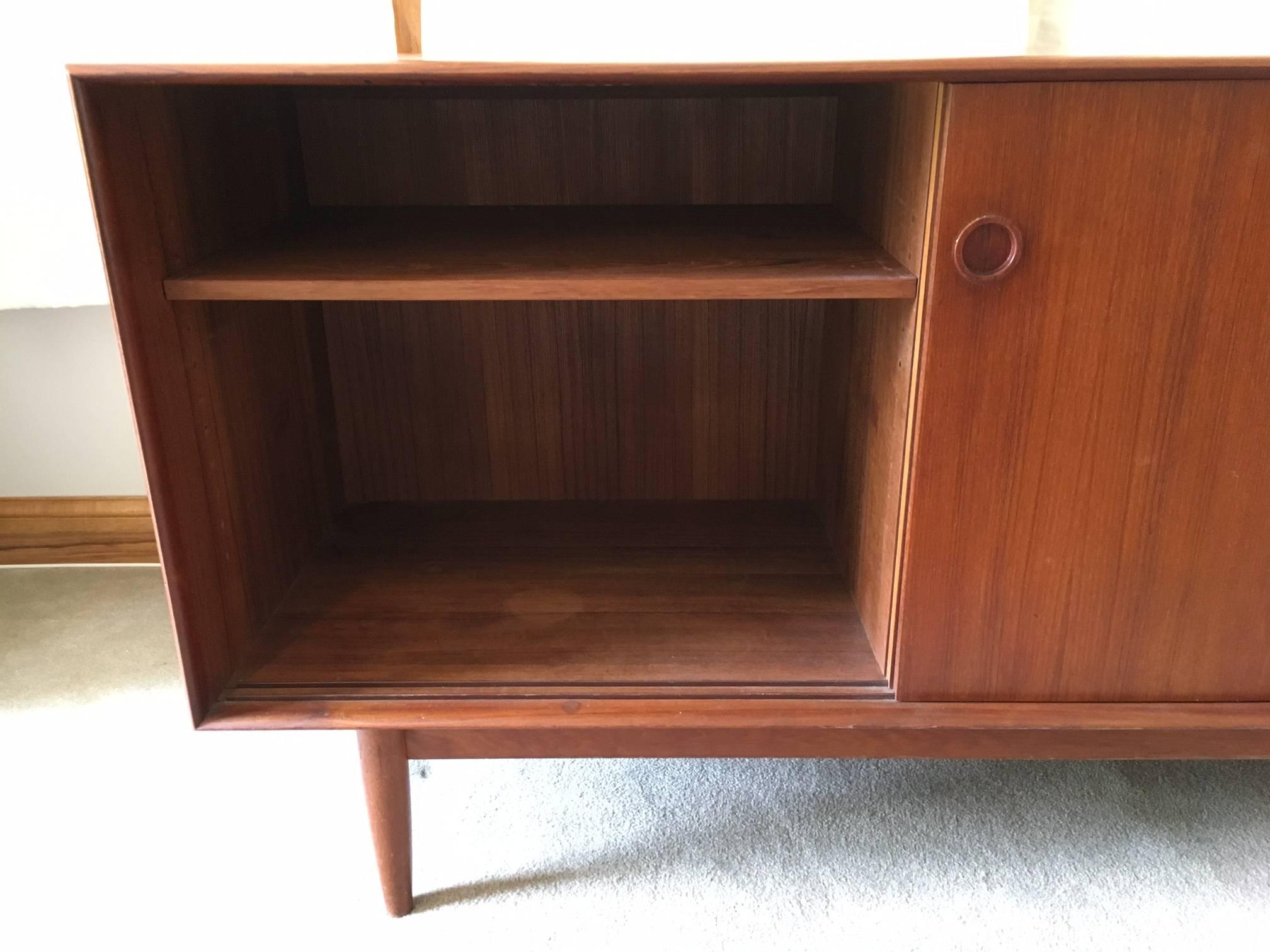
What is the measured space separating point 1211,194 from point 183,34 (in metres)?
0.90

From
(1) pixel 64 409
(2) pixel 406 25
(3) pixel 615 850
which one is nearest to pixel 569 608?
(3) pixel 615 850

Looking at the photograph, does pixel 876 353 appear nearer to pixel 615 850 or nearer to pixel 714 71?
pixel 714 71

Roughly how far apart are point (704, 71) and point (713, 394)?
47 cm

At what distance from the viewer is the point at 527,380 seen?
0.98 m

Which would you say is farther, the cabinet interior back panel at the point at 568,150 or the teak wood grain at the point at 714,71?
the cabinet interior back panel at the point at 568,150

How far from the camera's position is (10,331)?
45.2 inches

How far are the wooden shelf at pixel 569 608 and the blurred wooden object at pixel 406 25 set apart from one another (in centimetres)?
44

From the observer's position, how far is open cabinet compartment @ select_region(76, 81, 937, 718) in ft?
2.06

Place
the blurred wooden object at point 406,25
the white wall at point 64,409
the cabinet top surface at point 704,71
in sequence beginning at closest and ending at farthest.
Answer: the cabinet top surface at point 704,71 → the blurred wooden object at point 406,25 → the white wall at point 64,409

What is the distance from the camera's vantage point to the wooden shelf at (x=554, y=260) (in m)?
0.60

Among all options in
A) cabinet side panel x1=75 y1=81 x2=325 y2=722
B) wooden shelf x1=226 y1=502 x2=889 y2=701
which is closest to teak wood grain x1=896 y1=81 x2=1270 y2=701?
wooden shelf x1=226 y1=502 x2=889 y2=701

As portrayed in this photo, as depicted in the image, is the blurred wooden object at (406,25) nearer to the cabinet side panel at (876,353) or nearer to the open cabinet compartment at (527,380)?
the open cabinet compartment at (527,380)

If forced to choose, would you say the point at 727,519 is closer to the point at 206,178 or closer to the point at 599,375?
the point at 599,375

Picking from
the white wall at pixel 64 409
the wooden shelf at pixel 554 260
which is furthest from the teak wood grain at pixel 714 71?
the white wall at pixel 64 409
